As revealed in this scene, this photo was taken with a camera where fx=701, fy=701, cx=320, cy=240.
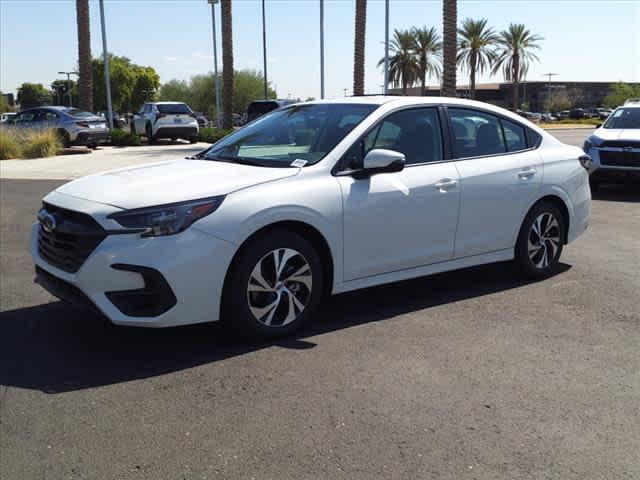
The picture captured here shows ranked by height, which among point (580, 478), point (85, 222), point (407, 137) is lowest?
point (580, 478)

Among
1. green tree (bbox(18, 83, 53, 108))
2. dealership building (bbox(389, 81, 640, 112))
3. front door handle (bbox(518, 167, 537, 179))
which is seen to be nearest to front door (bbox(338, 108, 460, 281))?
front door handle (bbox(518, 167, 537, 179))

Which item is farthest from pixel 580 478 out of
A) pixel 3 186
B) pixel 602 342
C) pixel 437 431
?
pixel 3 186

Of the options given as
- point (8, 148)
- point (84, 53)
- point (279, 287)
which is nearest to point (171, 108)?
point (84, 53)

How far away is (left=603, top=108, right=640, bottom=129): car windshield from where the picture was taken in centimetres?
1313

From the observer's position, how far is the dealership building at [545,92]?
→ 104 meters

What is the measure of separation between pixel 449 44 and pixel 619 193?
41.8ft

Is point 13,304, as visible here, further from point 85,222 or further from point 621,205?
point 621,205

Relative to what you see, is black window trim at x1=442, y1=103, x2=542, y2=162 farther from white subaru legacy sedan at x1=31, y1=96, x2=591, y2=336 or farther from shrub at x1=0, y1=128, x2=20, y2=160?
shrub at x1=0, y1=128, x2=20, y2=160

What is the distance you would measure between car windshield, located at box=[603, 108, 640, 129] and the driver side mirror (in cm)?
969

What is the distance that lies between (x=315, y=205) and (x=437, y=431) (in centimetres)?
186

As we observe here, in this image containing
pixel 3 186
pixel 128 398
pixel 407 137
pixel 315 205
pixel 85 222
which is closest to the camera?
pixel 128 398

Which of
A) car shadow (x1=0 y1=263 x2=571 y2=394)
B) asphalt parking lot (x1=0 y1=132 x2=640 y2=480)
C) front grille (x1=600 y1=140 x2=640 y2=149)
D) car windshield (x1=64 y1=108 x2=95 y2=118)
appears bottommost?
asphalt parking lot (x1=0 y1=132 x2=640 y2=480)

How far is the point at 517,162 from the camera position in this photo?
239 inches

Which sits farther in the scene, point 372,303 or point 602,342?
point 372,303
